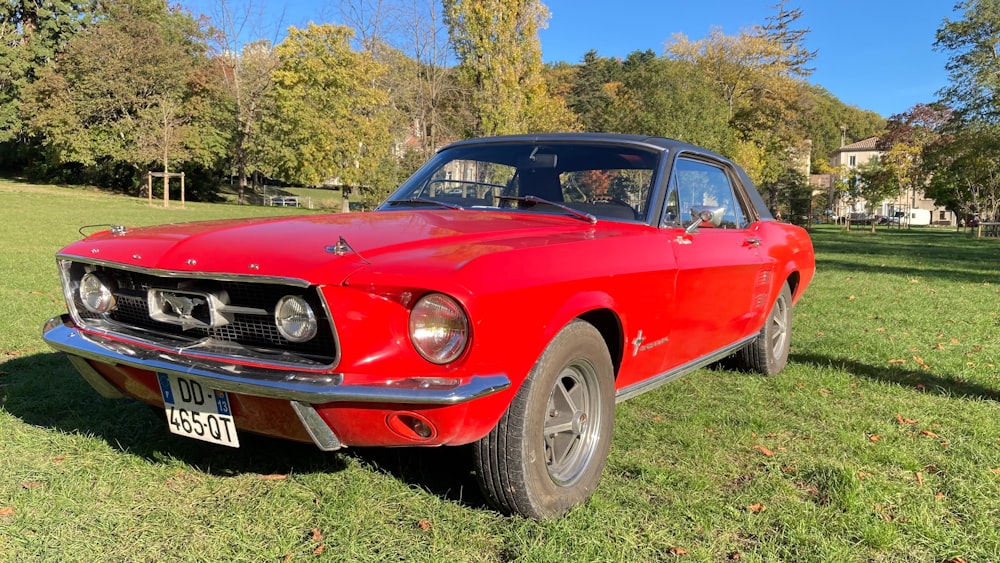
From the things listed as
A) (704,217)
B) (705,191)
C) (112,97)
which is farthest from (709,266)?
(112,97)

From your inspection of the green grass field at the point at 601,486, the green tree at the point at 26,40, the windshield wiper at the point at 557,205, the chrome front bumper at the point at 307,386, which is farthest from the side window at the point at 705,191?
the green tree at the point at 26,40

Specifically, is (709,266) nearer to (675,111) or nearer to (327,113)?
(675,111)

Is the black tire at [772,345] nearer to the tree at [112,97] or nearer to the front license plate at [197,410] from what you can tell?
the front license plate at [197,410]

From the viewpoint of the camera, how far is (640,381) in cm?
322

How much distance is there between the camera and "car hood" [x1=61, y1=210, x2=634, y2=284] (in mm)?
2260

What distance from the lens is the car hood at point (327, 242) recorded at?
7.41 ft

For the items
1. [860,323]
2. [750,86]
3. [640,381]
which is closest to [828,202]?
[750,86]

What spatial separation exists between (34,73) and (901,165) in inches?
2102

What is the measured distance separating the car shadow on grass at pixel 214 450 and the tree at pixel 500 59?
24.6 metres

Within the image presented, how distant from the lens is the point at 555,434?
271 cm

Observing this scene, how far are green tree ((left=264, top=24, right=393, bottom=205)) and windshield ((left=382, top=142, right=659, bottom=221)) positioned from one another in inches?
1347

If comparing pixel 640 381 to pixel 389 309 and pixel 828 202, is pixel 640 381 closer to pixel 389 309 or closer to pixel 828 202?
pixel 389 309

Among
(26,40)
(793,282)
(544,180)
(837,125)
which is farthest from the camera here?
(837,125)

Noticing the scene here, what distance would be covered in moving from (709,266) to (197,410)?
8.51 ft
